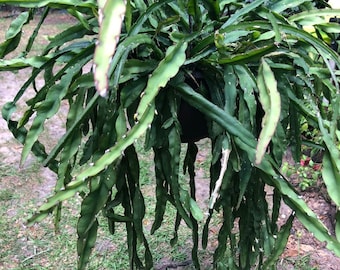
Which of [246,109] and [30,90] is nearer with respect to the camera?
[246,109]

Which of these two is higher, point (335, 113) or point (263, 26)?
point (263, 26)

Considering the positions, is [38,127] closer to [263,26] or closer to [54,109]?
[54,109]

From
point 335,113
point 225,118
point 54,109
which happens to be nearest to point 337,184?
point 335,113

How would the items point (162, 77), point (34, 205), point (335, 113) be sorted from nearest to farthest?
point (162, 77) → point (335, 113) → point (34, 205)

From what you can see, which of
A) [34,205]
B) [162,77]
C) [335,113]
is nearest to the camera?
[162,77]

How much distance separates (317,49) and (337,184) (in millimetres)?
294

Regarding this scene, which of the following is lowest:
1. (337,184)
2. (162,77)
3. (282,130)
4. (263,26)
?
(337,184)

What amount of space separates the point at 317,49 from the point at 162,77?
0.36 metres

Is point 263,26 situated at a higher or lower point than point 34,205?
higher

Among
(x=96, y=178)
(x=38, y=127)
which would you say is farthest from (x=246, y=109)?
(x=38, y=127)

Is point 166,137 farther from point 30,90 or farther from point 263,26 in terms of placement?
point 30,90

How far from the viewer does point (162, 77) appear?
93 cm

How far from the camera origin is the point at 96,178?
0.97 metres

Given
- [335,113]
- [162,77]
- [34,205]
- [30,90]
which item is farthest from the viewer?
[30,90]
